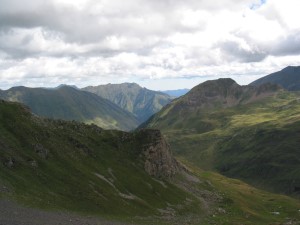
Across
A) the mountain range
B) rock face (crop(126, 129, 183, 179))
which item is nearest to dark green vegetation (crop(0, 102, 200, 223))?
the mountain range

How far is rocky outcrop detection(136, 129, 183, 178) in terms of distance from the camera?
14975 cm

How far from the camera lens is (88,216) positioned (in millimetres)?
71125

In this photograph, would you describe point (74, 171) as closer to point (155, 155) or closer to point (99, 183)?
point (99, 183)

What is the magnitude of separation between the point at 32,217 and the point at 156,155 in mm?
103041

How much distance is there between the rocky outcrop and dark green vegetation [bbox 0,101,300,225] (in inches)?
17.8

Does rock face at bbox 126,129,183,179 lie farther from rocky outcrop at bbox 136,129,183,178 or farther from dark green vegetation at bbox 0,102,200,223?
dark green vegetation at bbox 0,102,200,223

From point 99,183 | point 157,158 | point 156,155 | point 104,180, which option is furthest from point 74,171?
point 156,155

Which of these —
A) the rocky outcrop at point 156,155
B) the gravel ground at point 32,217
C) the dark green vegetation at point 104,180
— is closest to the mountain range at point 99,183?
the dark green vegetation at point 104,180

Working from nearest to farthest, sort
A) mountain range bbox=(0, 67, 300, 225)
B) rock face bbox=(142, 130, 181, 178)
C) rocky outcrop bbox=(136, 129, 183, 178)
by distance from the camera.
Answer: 1. mountain range bbox=(0, 67, 300, 225)
2. rocky outcrop bbox=(136, 129, 183, 178)
3. rock face bbox=(142, 130, 181, 178)

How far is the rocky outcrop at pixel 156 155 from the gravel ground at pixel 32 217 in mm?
80691

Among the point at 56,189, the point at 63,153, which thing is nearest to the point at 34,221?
the point at 56,189

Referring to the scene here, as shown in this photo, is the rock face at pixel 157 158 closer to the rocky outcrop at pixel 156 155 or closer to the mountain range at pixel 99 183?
the rocky outcrop at pixel 156 155

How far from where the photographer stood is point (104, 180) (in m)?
106

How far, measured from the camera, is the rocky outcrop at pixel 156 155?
150 m
